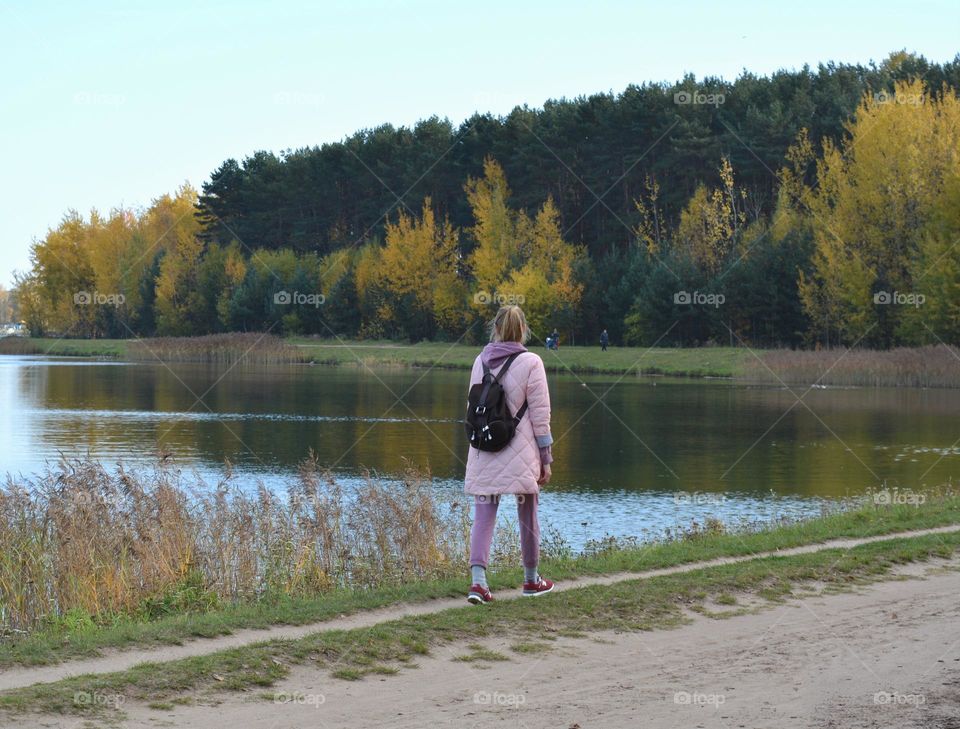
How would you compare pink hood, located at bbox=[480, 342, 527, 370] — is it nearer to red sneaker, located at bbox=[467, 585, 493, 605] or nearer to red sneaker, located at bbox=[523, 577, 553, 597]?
red sneaker, located at bbox=[467, 585, 493, 605]

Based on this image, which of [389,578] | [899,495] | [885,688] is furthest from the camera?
[899,495]

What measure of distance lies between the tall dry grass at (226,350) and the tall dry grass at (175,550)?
6521 cm

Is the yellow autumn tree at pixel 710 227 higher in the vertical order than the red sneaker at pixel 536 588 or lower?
higher

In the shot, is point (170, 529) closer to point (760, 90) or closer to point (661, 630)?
point (661, 630)

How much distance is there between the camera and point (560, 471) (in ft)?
90.5

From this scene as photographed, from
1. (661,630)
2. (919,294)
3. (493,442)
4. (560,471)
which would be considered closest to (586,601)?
(661,630)

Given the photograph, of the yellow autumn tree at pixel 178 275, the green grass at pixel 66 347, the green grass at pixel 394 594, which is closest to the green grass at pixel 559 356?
the green grass at pixel 66 347

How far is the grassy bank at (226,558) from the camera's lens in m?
10.8

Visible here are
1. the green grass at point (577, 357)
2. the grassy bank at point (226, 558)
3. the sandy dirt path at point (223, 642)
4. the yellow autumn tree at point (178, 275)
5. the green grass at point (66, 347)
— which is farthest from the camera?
the yellow autumn tree at point (178, 275)

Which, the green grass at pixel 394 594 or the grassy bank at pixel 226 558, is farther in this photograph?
the grassy bank at pixel 226 558

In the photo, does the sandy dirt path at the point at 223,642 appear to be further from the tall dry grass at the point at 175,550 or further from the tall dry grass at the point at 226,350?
the tall dry grass at the point at 226,350

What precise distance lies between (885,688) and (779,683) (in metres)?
0.67

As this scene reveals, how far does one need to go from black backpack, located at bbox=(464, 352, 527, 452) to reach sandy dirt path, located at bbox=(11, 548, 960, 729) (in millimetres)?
1848

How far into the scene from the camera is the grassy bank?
1079cm
